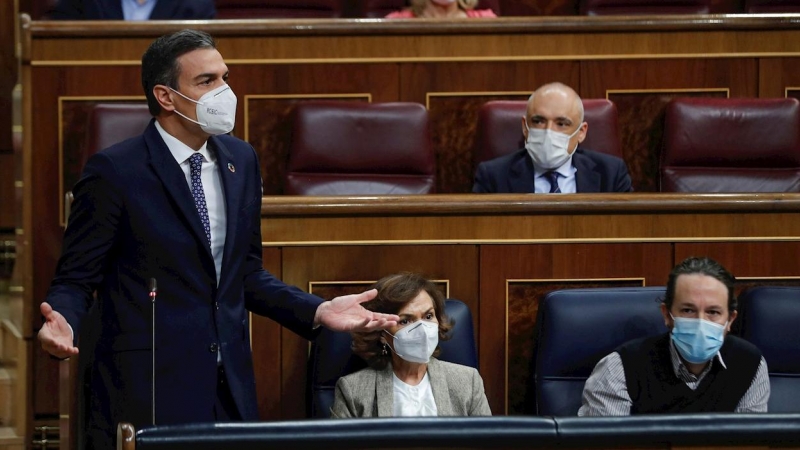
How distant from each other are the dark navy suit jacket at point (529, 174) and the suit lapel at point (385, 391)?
1.42 feet

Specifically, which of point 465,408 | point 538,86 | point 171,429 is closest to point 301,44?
point 538,86

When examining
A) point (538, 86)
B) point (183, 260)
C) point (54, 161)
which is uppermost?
point (538, 86)

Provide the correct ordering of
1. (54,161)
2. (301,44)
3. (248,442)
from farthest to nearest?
(301,44), (54,161), (248,442)

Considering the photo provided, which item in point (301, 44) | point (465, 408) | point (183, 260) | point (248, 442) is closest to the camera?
point (248, 442)

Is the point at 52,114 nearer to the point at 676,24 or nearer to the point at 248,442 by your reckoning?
the point at 676,24

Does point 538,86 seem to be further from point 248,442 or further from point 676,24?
point 248,442

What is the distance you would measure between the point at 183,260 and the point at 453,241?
362mm

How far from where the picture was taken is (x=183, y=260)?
876 mm

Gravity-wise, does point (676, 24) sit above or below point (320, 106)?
above

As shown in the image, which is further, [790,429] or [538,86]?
[538,86]

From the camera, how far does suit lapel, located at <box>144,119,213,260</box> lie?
876 mm

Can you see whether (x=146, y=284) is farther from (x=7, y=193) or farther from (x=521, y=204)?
(x=7, y=193)

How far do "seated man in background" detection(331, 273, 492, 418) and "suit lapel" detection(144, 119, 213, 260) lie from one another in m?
0.23

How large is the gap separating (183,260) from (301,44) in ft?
2.54
